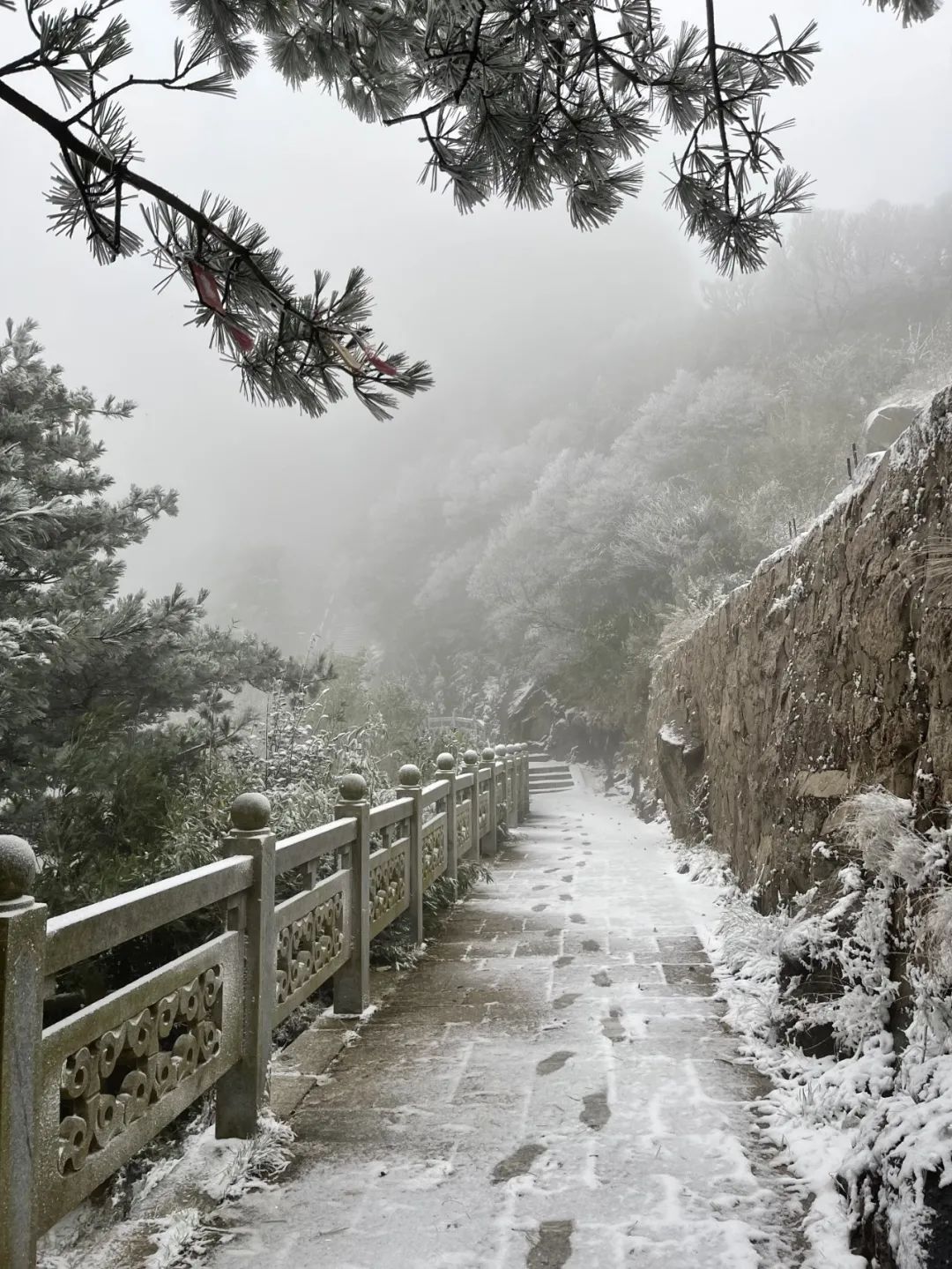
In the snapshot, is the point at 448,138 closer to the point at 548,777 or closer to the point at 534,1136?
the point at 534,1136

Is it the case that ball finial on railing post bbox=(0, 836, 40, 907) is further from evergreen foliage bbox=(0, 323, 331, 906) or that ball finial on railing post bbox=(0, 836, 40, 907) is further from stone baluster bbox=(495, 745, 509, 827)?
stone baluster bbox=(495, 745, 509, 827)

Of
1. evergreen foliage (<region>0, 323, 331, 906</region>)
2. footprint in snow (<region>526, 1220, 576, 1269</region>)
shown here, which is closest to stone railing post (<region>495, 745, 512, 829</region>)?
evergreen foliage (<region>0, 323, 331, 906</region>)

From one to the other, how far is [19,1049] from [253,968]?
1.25m

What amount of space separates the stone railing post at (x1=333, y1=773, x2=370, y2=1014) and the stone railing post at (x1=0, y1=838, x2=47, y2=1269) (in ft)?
A: 8.02

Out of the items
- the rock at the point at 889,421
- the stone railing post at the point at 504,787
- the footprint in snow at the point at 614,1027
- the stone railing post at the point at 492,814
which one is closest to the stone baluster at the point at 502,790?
the stone railing post at the point at 504,787

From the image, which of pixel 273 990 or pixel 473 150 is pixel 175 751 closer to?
pixel 273 990

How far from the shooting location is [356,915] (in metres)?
4.07

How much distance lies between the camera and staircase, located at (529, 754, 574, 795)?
20203mm

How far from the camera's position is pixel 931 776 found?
113 inches

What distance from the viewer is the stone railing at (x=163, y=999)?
1.58m

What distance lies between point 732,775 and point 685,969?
284 centimetres

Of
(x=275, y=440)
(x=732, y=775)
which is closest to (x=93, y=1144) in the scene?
(x=732, y=775)

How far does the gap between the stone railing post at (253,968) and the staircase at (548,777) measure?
55.5 feet

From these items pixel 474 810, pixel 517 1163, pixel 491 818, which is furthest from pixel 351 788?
pixel 491 818
